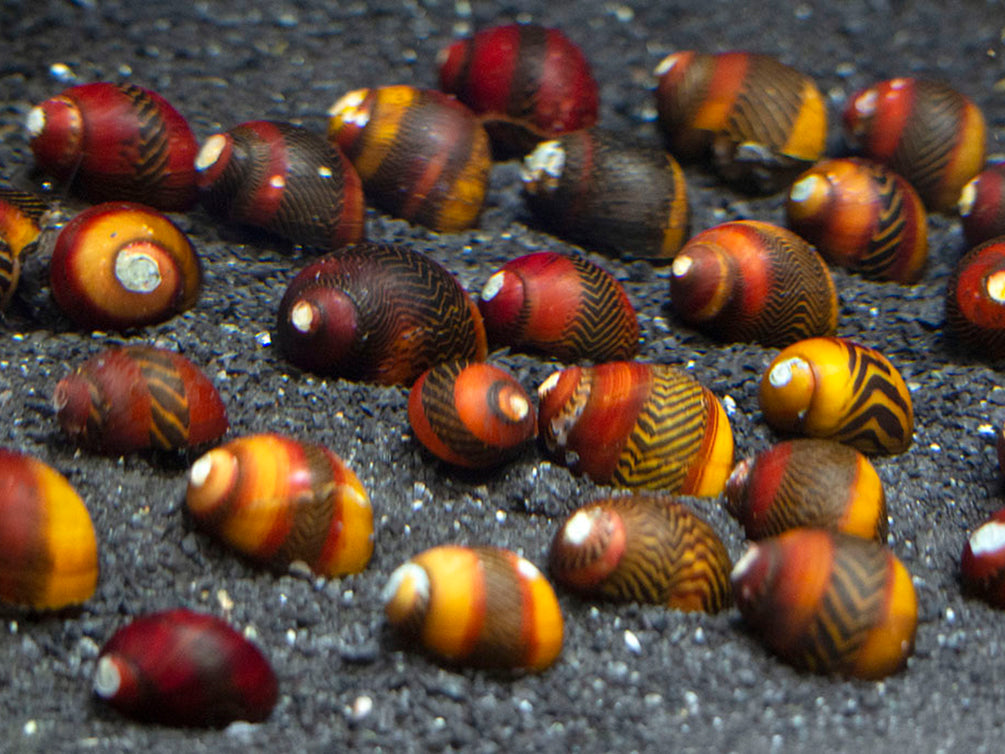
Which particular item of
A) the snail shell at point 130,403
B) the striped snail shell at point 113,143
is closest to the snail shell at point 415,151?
the striped snail shell at point 113,143

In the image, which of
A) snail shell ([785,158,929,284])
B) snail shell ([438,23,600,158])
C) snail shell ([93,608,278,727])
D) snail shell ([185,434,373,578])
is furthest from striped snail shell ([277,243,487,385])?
snail shell ([785,158,929,284])

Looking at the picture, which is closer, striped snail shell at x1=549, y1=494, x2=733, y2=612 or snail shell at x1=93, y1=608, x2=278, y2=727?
snail shell at x1=93, y1=608, x2=278, y2=727

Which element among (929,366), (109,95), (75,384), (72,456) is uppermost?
(109,95)

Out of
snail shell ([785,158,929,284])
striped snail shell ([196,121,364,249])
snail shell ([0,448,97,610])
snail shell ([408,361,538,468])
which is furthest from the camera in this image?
snail shell ([785,158,929,284])

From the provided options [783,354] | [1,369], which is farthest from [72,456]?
[783,354]

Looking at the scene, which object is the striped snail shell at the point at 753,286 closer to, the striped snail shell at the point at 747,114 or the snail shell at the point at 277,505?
the striped snail shell at the point at 747,114

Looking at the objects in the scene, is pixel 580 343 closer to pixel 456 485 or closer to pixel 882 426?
pixel 456 485

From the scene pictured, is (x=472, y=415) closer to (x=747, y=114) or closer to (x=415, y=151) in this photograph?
(x=415, y=151)

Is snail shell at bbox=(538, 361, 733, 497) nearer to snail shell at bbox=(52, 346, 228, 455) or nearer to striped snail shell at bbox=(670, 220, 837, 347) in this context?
striped snail shell at bbox=(670, 220, 837, 347)
